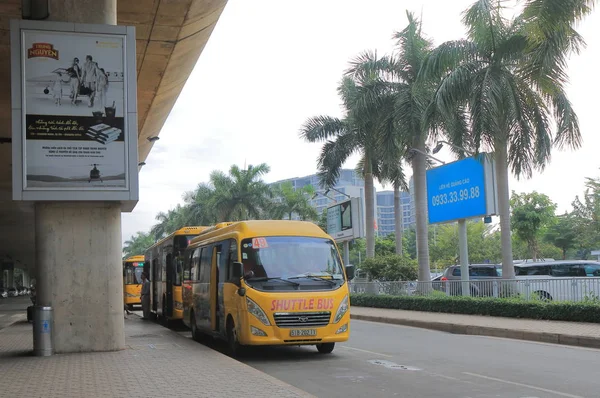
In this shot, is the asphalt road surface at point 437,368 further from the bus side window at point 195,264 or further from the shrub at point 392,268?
the shrub at point 392,268

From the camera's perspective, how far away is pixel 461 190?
27.3m

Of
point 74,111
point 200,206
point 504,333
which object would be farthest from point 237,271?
point 200,206

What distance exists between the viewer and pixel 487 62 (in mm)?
27203

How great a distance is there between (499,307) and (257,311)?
11461 millimetres

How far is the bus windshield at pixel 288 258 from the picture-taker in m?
13.5

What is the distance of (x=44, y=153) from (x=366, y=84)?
76.1ft

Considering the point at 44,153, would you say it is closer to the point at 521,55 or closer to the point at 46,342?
the point at 46,342

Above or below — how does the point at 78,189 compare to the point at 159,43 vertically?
below

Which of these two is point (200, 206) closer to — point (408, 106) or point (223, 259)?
point (408, 106)

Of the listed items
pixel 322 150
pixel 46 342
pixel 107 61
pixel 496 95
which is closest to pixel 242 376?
pixel 46 342

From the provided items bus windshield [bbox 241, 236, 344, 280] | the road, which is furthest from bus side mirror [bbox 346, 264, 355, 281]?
the road

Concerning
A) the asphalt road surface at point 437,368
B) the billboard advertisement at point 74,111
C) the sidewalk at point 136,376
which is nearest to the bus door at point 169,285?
the asphalt road surface at point 437,368

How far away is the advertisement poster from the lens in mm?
12656

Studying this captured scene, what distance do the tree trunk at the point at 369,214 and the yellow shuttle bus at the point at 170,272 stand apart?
13.6m
